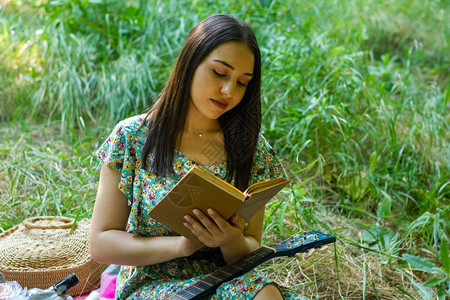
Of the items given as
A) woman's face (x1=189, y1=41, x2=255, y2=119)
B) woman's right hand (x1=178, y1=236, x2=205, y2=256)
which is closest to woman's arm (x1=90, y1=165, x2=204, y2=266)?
woman's right hand (x1=178, y1=236, x2=205, y2=256)

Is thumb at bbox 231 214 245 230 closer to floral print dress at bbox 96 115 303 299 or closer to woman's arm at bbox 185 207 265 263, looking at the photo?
woman's arm at bbox 185 207 265 263

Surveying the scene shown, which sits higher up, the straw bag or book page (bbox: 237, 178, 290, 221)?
book page (bbox: 237, 178, 290, 221)

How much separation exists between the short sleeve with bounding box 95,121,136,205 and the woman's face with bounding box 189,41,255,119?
0.27 metres

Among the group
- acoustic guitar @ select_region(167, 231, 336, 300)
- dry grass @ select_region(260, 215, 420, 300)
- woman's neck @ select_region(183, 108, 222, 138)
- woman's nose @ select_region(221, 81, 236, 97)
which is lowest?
dry grass @ select_region(260, 215, 420, 300)

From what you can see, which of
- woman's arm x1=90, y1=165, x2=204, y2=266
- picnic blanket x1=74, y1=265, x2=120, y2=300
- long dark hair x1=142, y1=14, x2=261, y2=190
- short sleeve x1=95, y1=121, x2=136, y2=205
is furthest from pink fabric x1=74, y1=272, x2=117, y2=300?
long dark hair x1=142, y1=14, x2=261, y2=190

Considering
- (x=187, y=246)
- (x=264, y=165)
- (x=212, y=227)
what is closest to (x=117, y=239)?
(x=187, y=246)

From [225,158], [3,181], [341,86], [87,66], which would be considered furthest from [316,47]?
[3,181]

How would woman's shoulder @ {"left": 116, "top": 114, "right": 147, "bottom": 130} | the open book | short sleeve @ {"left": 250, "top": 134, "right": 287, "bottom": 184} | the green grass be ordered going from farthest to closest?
the green grass < short sleeve @ {"left": 250, "top": 134, "right": 287, "bottom": 184} < woman's shoulder @ {"left": 116, "top": 114, "right": 147, "bottom": 130} < the open book

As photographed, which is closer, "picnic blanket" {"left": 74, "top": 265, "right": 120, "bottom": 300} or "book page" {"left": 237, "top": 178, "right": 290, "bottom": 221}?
"book page" {"left": 237, "top": 178, "right": 290, "bottom": 221}

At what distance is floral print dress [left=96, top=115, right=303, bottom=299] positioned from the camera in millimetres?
1684

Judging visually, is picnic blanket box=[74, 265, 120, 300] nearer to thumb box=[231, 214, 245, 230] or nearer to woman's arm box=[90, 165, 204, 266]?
woman's arm box=[90, 165, 204, 266]

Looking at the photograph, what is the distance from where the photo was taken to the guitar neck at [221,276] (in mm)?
1551

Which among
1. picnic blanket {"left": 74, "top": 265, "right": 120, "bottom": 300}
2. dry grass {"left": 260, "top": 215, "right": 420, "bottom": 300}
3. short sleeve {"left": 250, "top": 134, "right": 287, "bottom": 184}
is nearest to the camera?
short sleeve {"left": 250, "top": 134, "right": 287, "bottom": 184}

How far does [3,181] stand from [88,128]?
0.86m
